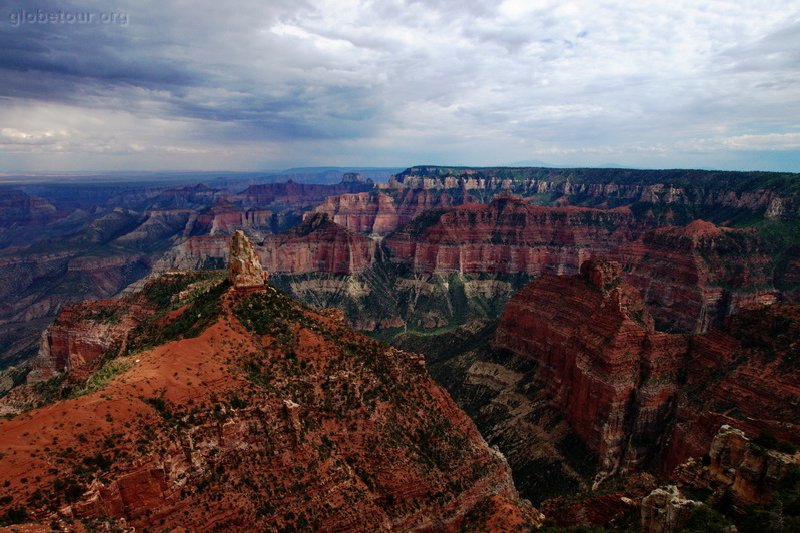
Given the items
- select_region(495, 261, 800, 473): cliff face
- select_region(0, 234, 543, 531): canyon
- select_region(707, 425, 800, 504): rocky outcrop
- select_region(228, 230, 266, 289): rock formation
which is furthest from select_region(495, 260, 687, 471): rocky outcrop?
select_region(228, 230, 266, 289): rock formation

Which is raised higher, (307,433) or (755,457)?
(755,457)

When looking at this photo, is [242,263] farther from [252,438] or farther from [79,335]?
[79,335]

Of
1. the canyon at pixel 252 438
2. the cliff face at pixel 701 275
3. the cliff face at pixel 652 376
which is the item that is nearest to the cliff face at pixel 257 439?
the canyon at pixel 252 438

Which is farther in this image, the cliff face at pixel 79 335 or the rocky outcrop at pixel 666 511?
the cliff face at pixel 79 335

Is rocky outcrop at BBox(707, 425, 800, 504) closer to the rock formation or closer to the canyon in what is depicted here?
the canyon

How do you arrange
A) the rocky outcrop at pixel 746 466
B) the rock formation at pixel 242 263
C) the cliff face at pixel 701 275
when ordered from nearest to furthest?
the rocky outcrop at pixel 746 466 < the rock formation at pixel 242 263 < the cliff face at pixel 701 275

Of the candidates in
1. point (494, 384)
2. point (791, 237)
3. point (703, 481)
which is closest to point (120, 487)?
point (703, 481)

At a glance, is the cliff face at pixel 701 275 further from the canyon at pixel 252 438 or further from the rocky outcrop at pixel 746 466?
the rocky outcrop at pixel 746 466

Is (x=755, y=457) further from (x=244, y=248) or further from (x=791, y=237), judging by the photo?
(x=791, y=237)
